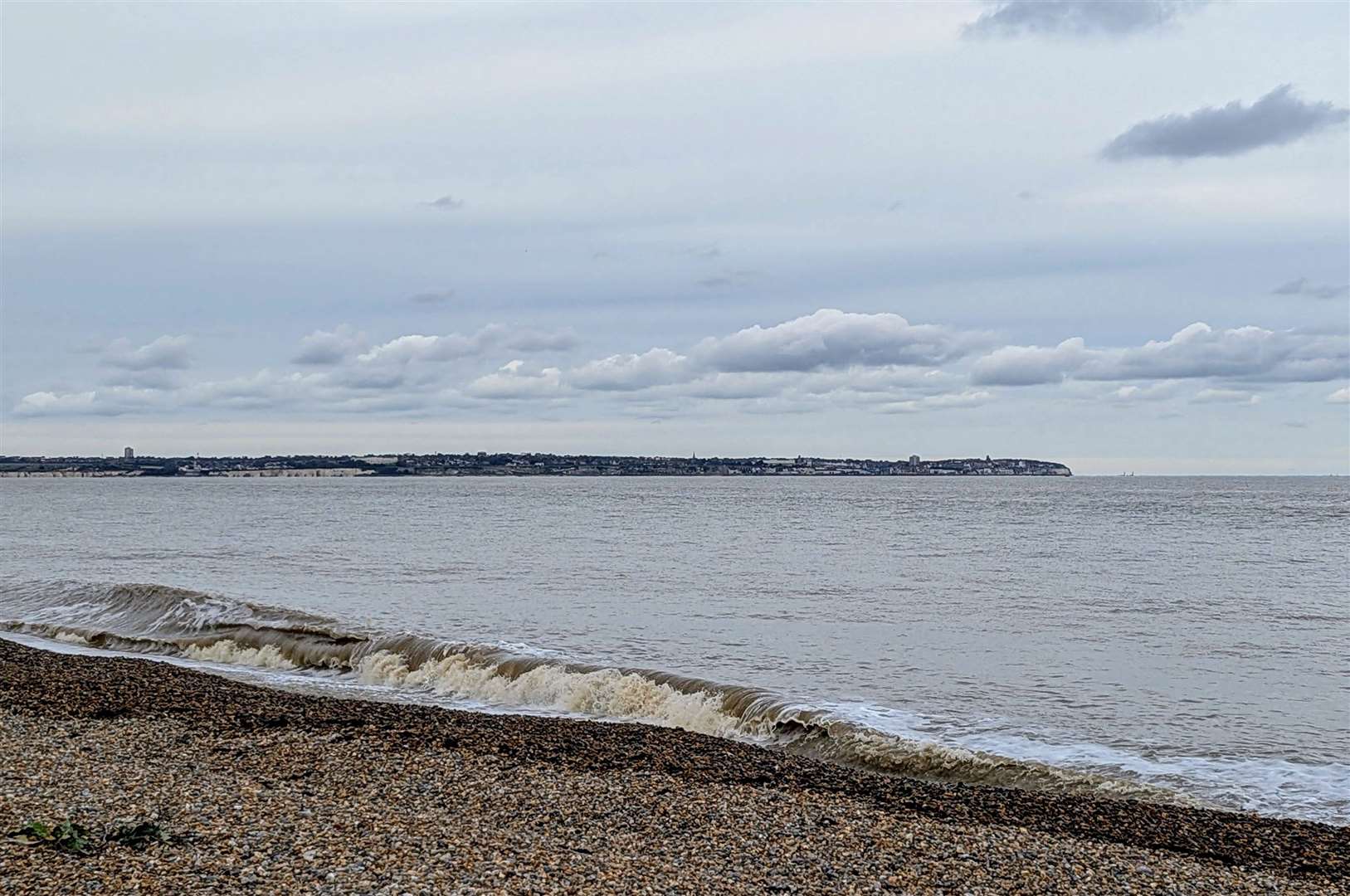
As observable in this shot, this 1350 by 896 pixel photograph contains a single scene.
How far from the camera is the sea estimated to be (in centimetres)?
1425

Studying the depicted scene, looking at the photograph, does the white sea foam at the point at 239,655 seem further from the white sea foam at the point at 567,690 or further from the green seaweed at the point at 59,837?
the green seaweed at the point at 59,837

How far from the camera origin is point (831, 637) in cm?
2272

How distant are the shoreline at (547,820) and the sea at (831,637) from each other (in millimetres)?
2157

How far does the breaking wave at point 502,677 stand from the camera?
13211mm

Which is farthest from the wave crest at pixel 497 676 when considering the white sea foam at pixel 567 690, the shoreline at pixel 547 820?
the shoreline at pixel 547 820

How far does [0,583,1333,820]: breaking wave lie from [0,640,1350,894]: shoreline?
1.04 metres

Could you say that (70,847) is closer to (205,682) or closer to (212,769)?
(212,769)

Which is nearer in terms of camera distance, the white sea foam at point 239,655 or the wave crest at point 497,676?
the wave crest at point 497,676

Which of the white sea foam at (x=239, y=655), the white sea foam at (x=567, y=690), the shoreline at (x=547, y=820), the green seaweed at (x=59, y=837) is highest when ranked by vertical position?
the green seaweed at (x=59, y=837)

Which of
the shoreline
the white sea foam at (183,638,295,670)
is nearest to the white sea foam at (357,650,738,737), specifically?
the white sea foam at (183,638,295,670)

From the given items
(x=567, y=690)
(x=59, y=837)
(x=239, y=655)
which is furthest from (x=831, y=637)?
(x=59, y=837)

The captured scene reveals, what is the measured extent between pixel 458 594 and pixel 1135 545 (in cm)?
3209

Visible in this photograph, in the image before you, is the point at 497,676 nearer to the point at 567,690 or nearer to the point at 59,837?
the point at 567,690

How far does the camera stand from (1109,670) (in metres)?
19.4
